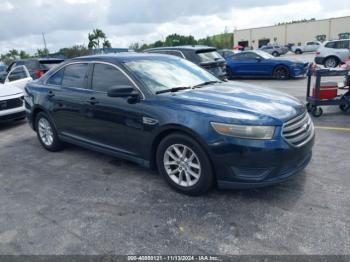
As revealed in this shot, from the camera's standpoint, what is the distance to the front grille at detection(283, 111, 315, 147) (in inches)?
129

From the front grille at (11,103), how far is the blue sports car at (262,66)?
10.2 m

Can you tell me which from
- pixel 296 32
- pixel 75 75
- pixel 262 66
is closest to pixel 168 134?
pixel 75 75

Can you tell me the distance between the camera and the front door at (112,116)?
3.92 metres

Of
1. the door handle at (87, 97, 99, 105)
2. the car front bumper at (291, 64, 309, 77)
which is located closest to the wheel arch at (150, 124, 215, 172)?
the door handle at (87, 97, 99, 105)

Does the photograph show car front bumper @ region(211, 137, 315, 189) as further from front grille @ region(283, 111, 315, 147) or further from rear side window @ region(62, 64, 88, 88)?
rear side window @ region(62, 64, 88, 88)

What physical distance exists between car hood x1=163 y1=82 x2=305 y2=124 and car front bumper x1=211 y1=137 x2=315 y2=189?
312mm

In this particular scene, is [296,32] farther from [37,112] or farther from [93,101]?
[93,101]

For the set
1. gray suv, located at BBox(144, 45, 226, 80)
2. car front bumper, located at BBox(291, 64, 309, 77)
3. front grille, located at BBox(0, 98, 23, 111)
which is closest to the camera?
front grille, located at BBox(0, 98, 23, 111)

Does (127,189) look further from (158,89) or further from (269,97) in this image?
(269,97)

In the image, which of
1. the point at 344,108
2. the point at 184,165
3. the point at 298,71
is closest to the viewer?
the point at 184,165

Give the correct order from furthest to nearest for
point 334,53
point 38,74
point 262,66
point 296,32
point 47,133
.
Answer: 1. point 296,32
2. point 334,53
3. point 262,66
4. point 38,74
5. point 47,133

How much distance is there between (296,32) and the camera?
64000 mm

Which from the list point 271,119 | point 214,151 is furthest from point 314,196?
point 214,151

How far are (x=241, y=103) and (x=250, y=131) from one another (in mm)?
462
